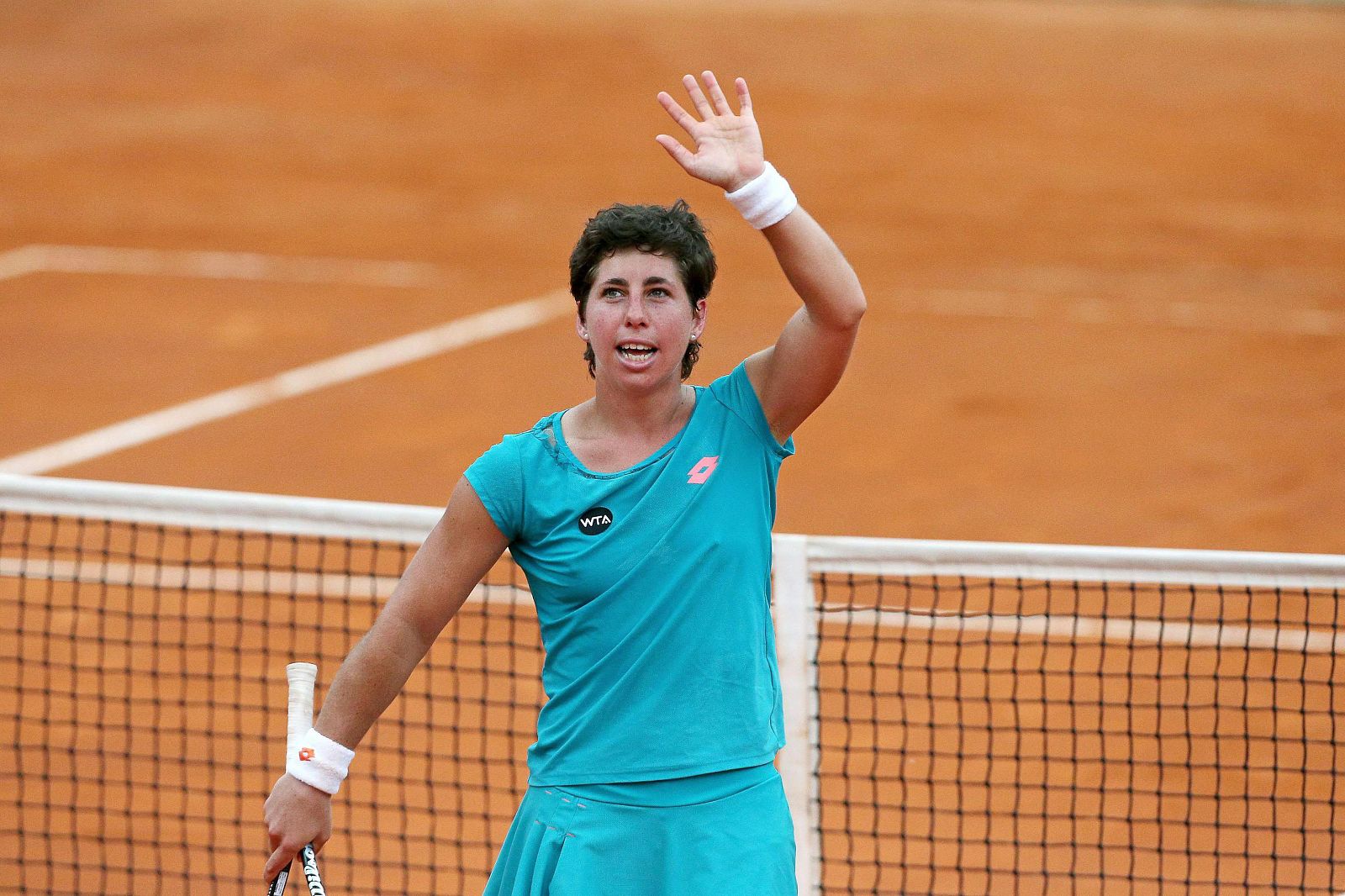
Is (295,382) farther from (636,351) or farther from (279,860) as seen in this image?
(636,351)

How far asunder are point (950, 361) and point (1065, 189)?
21.7ft

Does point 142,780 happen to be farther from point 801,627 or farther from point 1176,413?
point 1176,413

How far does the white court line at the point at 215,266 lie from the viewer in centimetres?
1658

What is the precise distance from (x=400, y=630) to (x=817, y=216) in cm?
1587

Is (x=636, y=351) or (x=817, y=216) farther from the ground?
(x=817, y=216)

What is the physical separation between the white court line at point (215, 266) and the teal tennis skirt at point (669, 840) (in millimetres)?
13439

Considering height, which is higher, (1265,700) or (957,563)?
(957,563)

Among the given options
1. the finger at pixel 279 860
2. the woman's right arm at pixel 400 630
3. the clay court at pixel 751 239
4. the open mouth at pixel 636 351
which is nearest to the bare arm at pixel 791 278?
the open mouth at pixel 636 351

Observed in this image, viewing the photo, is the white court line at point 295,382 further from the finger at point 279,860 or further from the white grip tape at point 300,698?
the finger at point 279,860

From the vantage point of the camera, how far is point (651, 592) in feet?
11.1

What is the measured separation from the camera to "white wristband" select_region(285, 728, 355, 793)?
3469 millimetres

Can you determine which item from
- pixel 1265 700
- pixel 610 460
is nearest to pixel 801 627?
pixel 610 460

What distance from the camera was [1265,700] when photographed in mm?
8156

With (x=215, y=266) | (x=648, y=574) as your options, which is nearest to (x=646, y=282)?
(x=648, y=574)
